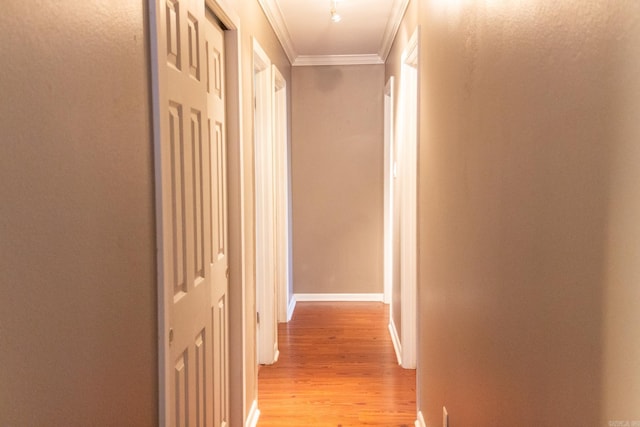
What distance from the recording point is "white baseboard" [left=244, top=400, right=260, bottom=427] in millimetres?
2752

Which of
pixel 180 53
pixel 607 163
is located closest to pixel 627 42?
pixel 607 163

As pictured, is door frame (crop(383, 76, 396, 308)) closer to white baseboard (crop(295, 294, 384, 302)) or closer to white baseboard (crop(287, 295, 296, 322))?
white baseboard (crop(295, 294, 384, 302))

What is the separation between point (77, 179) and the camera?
1.03 metres

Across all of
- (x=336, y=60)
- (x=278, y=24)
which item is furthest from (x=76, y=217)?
(x=336, y=60)

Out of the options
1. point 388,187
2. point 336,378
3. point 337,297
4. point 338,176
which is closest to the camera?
point 336,378

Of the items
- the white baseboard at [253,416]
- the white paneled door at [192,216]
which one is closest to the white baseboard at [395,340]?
the white baseboard at [253,416]

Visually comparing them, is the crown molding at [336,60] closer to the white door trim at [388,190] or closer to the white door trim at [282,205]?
the white door trim at [388,190]

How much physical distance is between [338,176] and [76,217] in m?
4.29

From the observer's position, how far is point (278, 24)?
12.4 ft

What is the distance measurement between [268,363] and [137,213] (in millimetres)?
2635

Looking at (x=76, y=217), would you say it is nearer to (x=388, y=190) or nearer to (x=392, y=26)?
(x=392, y=26)

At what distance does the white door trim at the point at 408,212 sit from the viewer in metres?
3.46

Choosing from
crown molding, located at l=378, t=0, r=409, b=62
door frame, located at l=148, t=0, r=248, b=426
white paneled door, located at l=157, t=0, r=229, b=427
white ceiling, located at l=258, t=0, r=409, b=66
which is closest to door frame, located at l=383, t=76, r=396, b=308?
crown molding, located at l=378, t=0, r=409, b=62

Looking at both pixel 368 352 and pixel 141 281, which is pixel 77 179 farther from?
pixel 368 352
